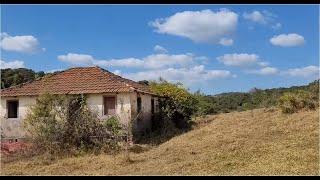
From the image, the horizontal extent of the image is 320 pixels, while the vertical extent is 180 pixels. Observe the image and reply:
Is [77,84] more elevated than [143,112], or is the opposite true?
[77,84]

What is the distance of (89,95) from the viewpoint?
21188mm

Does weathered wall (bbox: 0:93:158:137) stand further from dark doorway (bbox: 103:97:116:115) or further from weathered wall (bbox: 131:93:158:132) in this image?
dark doorway (bbox: 103:97:116:115)

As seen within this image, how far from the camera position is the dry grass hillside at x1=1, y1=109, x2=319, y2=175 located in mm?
11984

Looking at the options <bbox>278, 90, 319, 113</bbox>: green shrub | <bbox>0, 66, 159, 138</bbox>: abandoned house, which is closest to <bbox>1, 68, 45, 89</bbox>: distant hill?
<bbox>0, 66, 159, 138</bbox>: abandoned house

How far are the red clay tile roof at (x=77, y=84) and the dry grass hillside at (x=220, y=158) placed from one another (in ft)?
15.2

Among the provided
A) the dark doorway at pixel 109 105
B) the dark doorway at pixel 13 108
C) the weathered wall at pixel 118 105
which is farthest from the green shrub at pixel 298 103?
the dark doorway at pixel 13 108

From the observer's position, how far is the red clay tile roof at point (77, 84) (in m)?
21.2

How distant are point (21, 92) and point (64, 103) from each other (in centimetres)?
496

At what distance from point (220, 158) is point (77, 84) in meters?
10.6

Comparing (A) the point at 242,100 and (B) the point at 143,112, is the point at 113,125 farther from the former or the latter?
(A) the point at 242,100

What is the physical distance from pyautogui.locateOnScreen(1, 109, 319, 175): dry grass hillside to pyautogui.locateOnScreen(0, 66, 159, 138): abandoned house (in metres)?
3.71

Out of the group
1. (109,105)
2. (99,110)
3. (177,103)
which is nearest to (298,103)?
(177,103)

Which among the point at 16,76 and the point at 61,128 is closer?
the point at 61,128
